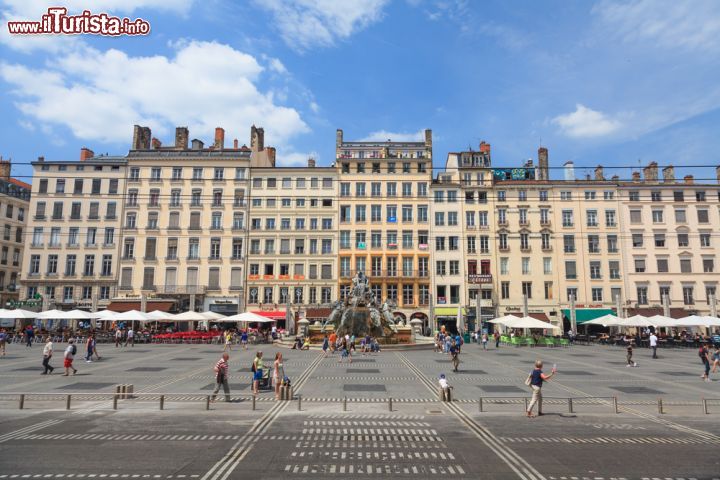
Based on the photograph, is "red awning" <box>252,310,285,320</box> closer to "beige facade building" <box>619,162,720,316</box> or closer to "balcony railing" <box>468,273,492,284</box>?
"balcony railing" <box>468,273,492,284</box>

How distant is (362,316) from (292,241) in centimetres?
2279

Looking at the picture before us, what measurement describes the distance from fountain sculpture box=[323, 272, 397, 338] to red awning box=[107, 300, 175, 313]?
23.3 metres

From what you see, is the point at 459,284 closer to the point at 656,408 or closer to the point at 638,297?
the point at 638,297

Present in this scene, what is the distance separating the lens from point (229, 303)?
55.4m

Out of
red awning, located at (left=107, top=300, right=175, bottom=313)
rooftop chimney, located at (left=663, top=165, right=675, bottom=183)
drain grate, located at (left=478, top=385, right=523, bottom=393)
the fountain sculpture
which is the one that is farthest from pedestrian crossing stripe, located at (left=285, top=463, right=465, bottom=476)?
rooftop chimney, located at (left=663, top=165, right=675, bottom=183)

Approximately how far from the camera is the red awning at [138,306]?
2050 inches

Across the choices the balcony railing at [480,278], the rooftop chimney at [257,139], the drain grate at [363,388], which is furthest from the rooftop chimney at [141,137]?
the drain grate at [363,388]

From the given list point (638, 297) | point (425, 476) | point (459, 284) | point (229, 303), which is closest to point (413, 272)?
point (459, 284)

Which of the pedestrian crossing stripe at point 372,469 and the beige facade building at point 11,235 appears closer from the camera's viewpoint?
the pedestrian crossing stripe at point 372,469

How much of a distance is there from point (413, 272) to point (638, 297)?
2408 centimetres

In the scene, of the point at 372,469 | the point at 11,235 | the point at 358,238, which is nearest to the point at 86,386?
the point at 372,469

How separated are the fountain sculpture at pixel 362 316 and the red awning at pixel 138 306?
76.5 feet

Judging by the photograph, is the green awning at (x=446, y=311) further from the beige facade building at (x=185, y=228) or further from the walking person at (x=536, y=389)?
the walking person at (x=536, y=389)

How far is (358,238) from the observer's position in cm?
5778
